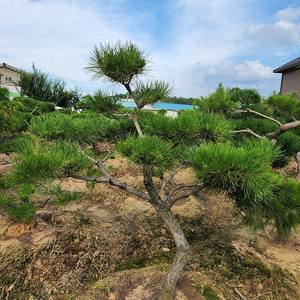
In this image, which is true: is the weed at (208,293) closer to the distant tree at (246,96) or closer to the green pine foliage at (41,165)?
the green pine foliage at (41,165)

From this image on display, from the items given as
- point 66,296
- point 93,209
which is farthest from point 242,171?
point 93,209

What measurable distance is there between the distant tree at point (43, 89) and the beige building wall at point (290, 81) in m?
14.4

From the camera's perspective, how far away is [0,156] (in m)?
5.03

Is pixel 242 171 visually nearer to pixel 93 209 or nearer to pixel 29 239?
pixel 29 239

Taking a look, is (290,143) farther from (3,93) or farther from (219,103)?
(3,93)

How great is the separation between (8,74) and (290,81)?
18.8 meters

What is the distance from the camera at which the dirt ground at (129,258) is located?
1.88 meters

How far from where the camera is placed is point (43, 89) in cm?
1684

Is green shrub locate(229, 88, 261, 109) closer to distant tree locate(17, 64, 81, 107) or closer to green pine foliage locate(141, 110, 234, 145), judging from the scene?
green pine foliage locate(141, 110, 234, 145)

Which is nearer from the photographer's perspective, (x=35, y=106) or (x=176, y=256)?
(x=176, y=256)

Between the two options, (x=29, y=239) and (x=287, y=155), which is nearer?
(x=29, y=239)

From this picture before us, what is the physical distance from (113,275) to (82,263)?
361 millimetres

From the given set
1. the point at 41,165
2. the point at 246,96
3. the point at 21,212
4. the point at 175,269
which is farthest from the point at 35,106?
the point at 175,269

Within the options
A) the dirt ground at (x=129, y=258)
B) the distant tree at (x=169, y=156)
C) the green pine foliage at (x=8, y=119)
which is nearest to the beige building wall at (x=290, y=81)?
the dirt ground at (x=129, y=258)
